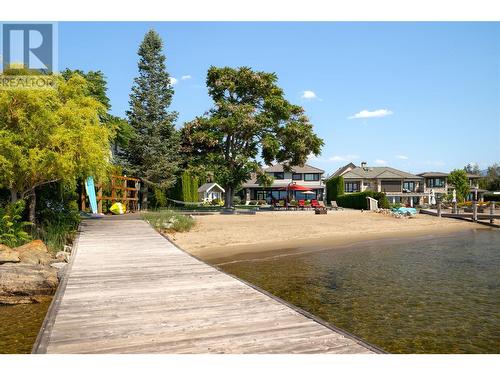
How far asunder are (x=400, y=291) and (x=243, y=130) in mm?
24315

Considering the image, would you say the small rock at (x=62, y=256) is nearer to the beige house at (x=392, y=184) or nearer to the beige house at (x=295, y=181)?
the beige house at (x=295, y=181)

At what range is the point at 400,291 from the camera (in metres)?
10.6

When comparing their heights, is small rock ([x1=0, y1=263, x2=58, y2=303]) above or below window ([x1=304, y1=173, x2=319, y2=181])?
below

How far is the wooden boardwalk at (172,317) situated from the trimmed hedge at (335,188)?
50366 mm

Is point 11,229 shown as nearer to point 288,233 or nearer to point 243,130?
point 288,233

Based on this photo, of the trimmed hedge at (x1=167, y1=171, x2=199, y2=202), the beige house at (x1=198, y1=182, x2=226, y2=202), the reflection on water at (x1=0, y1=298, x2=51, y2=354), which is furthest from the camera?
the beige house at (x1=198, y1=182, x2=226, y2=202)

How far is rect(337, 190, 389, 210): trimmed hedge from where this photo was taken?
1682 inches

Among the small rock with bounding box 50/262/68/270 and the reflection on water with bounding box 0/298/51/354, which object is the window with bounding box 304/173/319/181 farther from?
the reflection on water with bounding box 0/298/51/354

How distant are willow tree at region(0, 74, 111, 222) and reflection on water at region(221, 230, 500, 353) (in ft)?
22.4

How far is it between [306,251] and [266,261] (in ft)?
10.2

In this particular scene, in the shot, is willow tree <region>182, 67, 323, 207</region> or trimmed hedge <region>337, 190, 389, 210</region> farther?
trimmed hedge <region>337, 190, 389, 210</region>

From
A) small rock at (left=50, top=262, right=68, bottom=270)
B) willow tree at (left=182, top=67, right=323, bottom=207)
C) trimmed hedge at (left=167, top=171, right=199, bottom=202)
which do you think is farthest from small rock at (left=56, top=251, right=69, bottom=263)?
trimmed hedge at (left=167, top=171, right=199, bottom=202)
